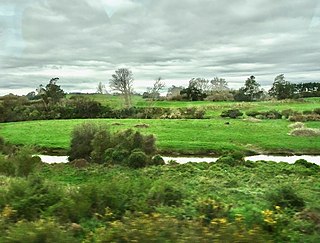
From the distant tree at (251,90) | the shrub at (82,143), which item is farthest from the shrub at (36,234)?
the distant tree at (251,90)

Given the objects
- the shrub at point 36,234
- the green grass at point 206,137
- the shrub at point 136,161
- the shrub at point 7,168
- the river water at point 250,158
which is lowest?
the river water at point 250,158

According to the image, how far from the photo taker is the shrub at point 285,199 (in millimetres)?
12359

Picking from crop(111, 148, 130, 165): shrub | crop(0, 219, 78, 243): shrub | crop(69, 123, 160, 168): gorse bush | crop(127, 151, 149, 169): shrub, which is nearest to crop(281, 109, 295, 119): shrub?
crop(69, 123, 160, 168): gorse bush

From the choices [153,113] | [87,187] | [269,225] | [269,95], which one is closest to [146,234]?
[269,225]

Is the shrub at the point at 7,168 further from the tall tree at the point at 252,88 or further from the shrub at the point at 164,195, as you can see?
the tall tree at the point at 252,88

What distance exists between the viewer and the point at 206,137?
42.6 metres

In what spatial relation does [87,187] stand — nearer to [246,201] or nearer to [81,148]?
[246,201]

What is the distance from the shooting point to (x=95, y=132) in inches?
1212

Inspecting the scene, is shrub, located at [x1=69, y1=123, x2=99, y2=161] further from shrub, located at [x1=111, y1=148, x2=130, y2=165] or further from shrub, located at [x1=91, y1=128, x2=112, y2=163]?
shrub, located at [x1=111, y1=148, x2=130, y2=165]

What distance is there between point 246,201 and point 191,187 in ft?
10.9

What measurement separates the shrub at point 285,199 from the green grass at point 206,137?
23589 millimetres

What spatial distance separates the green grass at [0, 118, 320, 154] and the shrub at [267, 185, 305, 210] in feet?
77.4

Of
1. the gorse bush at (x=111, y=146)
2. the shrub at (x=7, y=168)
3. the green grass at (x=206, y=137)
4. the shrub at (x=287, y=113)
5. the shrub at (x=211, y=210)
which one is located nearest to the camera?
the shrub at (x=211, y=210)

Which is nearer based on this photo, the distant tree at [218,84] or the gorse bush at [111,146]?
the gorse bush at [111,146]
